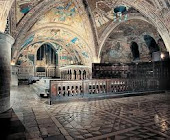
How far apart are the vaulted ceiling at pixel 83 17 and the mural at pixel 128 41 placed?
1235 millimetres

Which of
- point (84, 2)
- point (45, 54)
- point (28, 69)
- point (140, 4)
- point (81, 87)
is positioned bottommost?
point (81, 87)

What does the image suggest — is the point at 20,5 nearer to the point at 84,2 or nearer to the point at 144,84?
the point at 84,2

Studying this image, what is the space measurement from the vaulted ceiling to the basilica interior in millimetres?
61

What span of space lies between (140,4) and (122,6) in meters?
1.60

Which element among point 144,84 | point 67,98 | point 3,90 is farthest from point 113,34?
point 3,90

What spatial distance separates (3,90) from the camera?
402 cm

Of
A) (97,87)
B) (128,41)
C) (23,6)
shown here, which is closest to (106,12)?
(128,41)

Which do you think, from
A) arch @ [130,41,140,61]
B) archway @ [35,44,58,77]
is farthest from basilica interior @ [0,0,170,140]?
archway @ [35,44,58,77]

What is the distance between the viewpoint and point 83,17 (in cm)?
1166

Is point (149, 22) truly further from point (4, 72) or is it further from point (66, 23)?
point (4, 72)

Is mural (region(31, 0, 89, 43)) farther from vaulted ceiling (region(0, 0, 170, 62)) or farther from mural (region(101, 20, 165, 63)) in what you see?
mural (region(101, 20, 165, 63))

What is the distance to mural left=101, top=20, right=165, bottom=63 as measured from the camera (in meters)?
11.7

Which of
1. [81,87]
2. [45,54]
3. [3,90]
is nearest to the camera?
[3,90]

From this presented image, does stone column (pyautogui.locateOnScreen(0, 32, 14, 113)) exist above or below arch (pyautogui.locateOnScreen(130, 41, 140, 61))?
below
